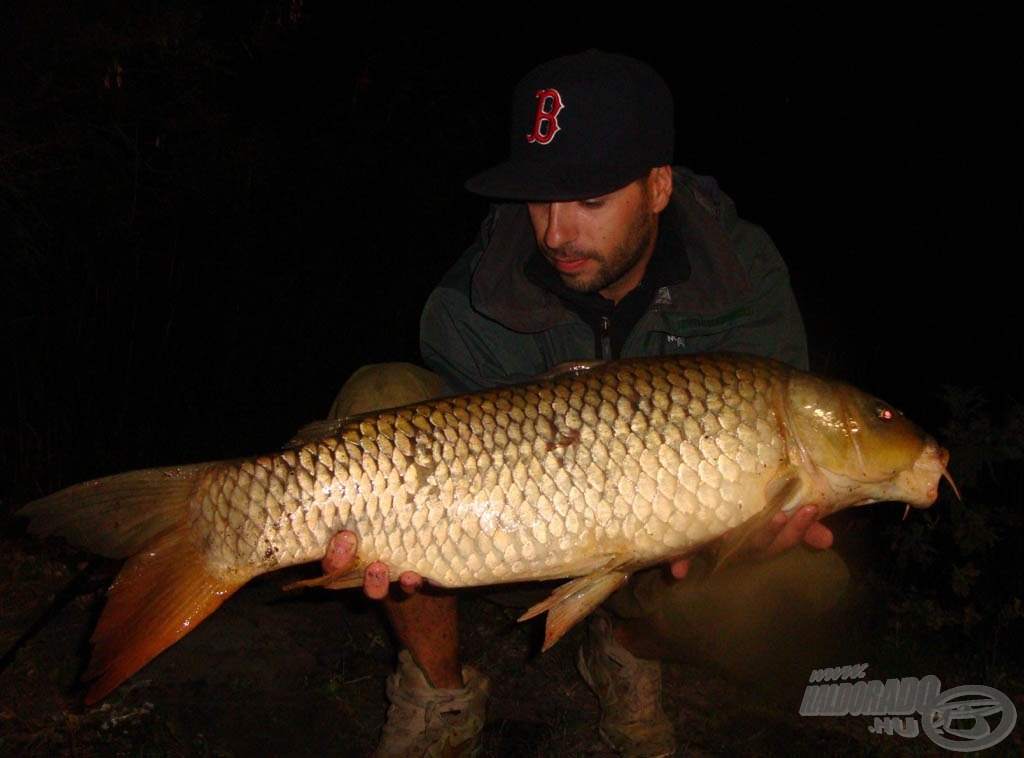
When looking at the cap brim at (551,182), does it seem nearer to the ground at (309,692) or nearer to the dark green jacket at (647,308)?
the dark green jacket at (647,308)

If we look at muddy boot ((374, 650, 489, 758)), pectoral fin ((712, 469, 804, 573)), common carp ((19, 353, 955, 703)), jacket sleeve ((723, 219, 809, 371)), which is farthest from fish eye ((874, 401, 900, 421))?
muddy boot ((374, 650, 489, 758))

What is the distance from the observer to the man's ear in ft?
6.86

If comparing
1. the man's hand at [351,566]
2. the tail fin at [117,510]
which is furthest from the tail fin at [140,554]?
the man's hand at [351,566]

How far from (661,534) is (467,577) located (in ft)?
1.11

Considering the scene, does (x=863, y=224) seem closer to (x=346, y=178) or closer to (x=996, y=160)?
(x=996, y=160)

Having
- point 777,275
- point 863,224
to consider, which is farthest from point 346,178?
point 777,275

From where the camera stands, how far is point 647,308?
211 centimetres

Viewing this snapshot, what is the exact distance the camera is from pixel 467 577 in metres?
1.51

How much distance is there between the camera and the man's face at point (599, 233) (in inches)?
78.3

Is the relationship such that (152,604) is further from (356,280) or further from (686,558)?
(356,280)

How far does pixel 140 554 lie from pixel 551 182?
43.7 inches

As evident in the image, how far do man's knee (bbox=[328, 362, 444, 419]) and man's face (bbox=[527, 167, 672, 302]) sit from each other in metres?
0.42

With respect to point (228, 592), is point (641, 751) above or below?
below

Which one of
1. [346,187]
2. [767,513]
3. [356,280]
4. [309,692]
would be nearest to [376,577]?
[767,513]
